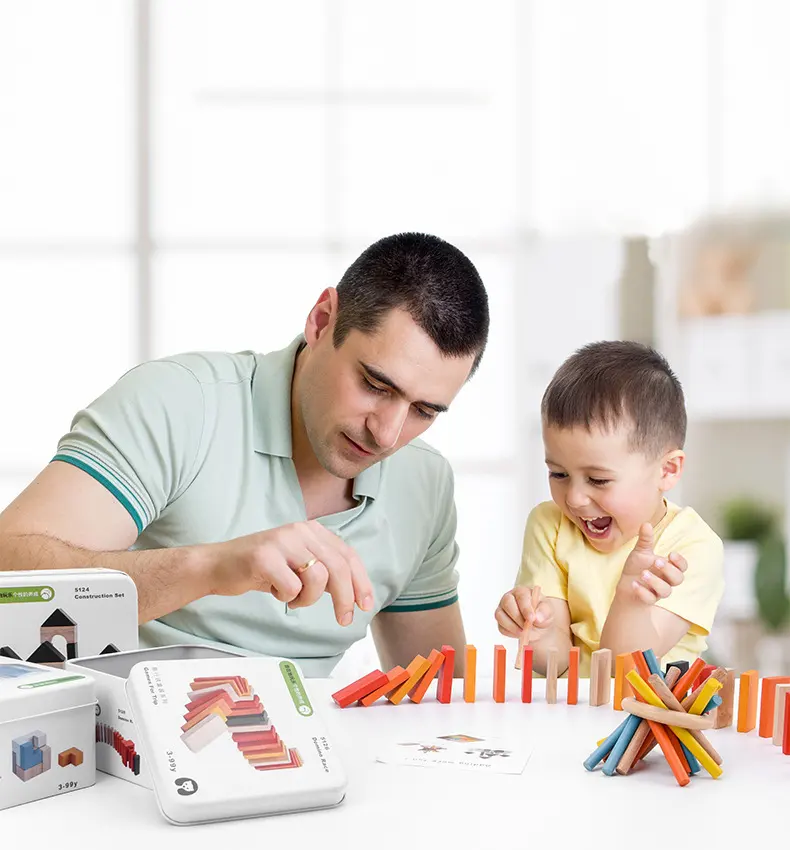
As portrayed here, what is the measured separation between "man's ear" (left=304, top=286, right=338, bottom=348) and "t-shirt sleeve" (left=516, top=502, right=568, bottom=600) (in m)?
0.46

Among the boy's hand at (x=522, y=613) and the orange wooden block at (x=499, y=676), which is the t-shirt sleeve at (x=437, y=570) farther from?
the orange wooden block at (x=499, y=676)

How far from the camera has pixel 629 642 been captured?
1503 mm

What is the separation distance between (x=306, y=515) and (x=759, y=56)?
8.57ft

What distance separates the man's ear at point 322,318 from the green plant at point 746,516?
2078mm

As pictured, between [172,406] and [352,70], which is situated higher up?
[352,70]

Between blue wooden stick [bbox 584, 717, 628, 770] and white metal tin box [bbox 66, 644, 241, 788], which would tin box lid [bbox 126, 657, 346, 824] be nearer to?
white metal tin box [bbox 66, 644, 241, 788]

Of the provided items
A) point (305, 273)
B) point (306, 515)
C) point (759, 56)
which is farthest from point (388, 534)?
point (759, 56)

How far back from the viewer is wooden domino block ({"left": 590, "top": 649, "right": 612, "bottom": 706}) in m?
1.23

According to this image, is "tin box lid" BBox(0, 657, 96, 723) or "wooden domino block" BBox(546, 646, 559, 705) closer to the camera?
"tin box lid" BBox(0, 657, 96, 723)

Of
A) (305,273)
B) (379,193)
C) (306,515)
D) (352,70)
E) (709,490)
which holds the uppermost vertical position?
(352,70)

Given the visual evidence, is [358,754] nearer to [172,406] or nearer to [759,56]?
[172,406]

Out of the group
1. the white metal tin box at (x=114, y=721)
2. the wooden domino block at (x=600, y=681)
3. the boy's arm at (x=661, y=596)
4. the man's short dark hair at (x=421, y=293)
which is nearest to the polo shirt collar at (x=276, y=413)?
the man's short dark hair at (x=421, y=293)

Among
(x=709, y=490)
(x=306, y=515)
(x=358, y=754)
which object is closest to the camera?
(x=358, y=754)

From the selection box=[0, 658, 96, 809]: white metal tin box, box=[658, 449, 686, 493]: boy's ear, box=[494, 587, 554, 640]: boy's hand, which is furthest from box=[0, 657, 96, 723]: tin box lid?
box=[658, 449, 686, 493]: boy's ear
